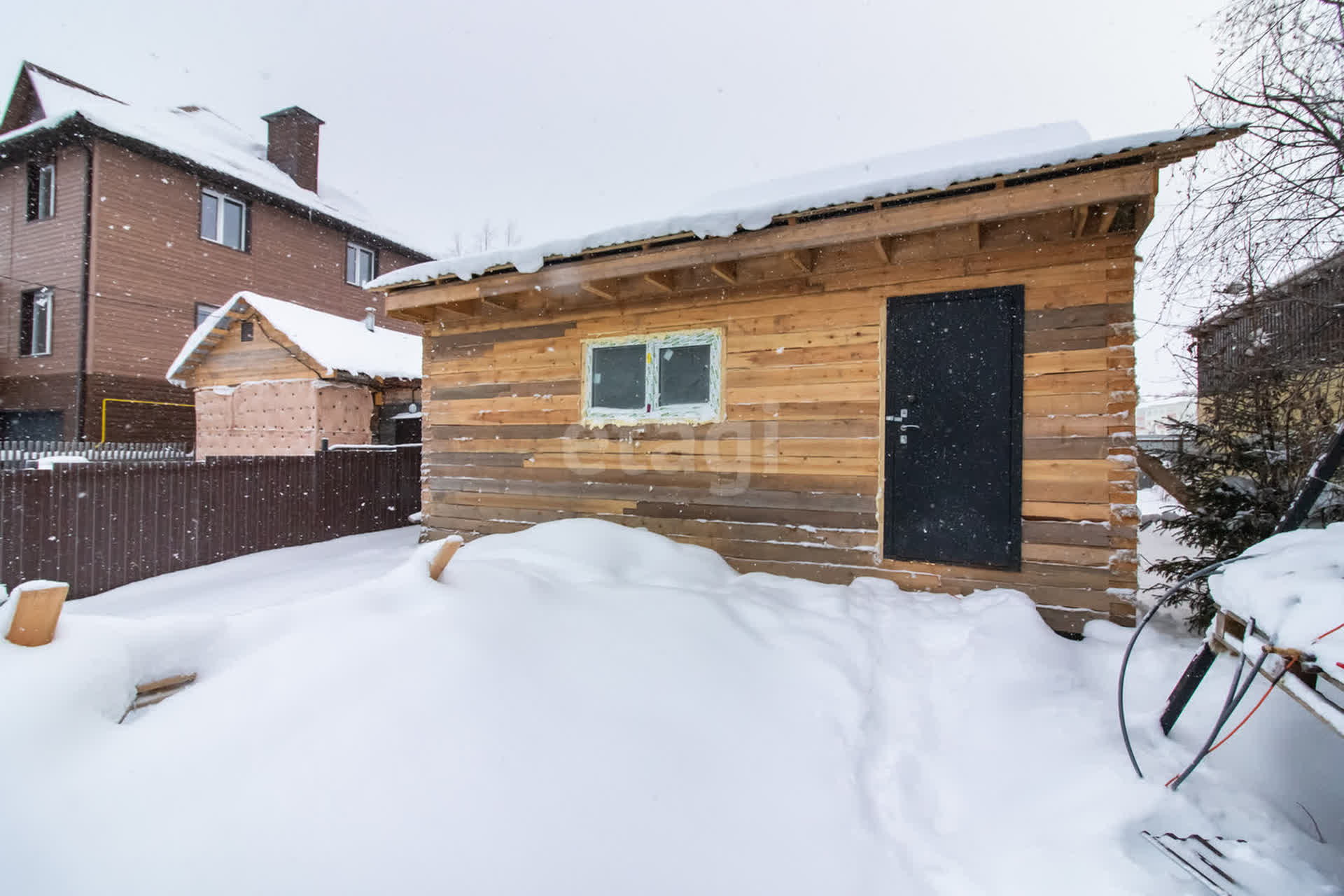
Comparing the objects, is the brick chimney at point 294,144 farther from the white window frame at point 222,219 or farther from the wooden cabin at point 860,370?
the wooden cabin at point 860,370

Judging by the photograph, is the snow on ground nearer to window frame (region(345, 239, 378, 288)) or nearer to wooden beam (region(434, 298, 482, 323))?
wooden beam (region(434, 298, 482, 323))

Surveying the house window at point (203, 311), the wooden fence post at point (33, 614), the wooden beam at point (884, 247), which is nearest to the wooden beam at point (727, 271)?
the wooden beam at point (884, 247)

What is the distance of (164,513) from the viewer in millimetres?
6320

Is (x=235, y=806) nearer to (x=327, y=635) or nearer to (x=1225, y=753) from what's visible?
(x=327, y=635)

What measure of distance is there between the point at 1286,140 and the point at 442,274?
6.61 meters

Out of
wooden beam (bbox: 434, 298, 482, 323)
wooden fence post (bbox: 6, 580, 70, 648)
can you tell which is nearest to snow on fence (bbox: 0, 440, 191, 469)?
wooden beam (bbox: 434, 298, 482, 323)

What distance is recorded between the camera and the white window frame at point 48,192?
1349cm

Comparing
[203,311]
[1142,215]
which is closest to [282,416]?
[203,311]

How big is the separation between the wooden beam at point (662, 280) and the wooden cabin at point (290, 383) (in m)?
7.74

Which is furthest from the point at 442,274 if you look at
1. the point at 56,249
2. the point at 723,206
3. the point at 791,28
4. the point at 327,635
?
the point at 791,28

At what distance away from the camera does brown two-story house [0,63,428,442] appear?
42.4ft

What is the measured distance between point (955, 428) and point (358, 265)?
19.4 metres

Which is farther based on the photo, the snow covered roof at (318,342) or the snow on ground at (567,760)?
the snow covered roof at (318,342)

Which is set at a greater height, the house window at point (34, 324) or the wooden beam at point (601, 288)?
the house window at point (34, 324)
